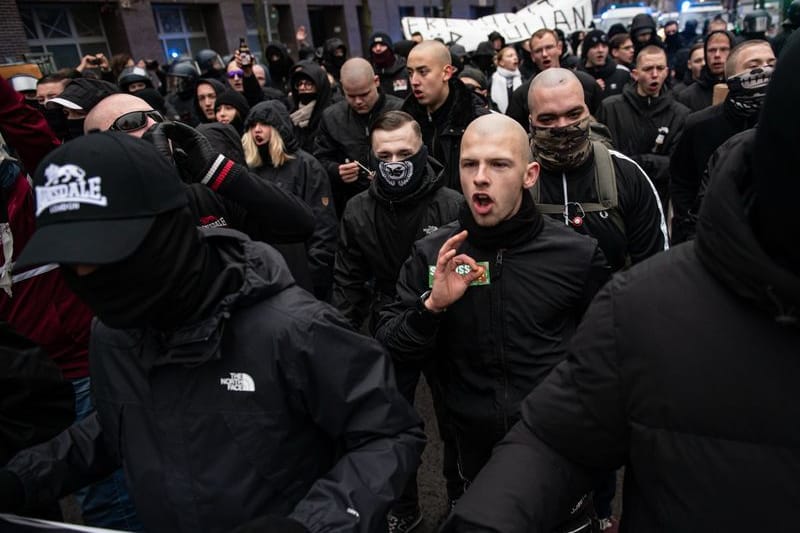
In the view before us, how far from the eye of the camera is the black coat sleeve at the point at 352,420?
1.43 meters

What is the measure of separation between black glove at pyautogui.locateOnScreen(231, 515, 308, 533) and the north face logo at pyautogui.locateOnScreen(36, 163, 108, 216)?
762 millimetres

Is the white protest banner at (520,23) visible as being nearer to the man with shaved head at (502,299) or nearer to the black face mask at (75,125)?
the black face mask at (75,125)

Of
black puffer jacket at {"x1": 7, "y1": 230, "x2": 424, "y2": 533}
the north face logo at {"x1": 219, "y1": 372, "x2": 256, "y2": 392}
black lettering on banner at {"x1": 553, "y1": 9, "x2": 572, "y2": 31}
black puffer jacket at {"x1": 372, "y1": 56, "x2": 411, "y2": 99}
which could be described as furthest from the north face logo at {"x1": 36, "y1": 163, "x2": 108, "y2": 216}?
black lettering on banner at {"x1": 553, "y1": 9, "x2": 572, "y2": 31}

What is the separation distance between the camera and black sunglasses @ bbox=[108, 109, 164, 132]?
264 cm

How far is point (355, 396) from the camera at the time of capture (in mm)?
1491

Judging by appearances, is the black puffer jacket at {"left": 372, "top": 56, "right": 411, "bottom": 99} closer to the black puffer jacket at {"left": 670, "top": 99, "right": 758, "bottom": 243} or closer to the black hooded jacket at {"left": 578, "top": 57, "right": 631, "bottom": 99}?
the black hooded jacket at {"left": 578, "top": 57, "right": 631, "bottom": 99}

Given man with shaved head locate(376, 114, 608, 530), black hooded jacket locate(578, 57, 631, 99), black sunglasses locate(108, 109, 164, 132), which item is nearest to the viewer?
man with shaved head locate(376, 114, 608, 530)

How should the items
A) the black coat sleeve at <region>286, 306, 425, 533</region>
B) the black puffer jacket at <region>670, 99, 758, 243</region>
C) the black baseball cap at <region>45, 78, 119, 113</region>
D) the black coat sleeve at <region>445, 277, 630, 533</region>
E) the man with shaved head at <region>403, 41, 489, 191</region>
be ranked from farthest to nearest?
the man with shaved head at <region>403, 41, 489, 191</region>, the black puffer jacket at <region>670, 99, 758, 243</region>, the black baseball cap at <region>45, 78, 119, 113</region>, the black coat sleeve at <region>286, 306, 425, 533</region>, the black coat sleeve at <region>445, 277, 630, 533</region>

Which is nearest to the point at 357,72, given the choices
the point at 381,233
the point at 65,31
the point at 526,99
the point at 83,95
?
the point at 526,99

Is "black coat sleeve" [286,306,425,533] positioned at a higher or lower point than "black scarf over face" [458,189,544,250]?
lower

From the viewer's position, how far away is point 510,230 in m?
2.17

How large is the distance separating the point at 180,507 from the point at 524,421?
→ 91 cm

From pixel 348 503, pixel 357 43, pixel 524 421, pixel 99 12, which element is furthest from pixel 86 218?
pixel 357 43

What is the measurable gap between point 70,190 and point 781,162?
1.33 meters
